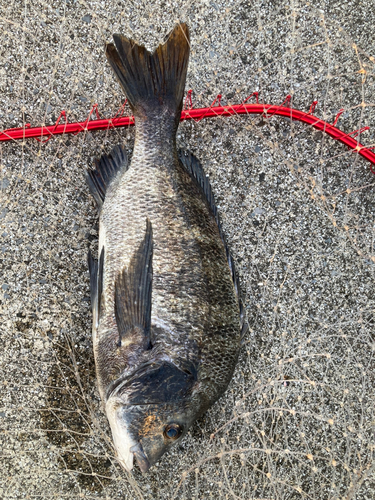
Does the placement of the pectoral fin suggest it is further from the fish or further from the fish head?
the fish head

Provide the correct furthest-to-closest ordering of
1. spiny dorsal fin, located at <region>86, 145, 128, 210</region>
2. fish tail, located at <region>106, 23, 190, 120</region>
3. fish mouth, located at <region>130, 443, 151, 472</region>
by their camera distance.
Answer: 1. spiny dorsal fin, located at <region>86, 145, 128, 210</region>
2. fish tail, located at <region>106, 23, 190, 120</region>
3. fish mouth, located at <region>130, 443, 151, 472</region>

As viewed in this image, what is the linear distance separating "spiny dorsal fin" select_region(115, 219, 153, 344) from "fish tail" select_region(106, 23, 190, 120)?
0.56 m

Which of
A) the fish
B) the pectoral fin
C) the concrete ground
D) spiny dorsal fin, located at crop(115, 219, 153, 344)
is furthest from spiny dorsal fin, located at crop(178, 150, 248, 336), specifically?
the pectoral fin

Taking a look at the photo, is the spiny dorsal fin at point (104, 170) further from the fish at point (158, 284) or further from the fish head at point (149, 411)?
the fish head at point (149, 411)

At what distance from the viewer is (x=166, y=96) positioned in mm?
1565

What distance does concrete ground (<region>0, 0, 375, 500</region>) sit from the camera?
5.86 ft

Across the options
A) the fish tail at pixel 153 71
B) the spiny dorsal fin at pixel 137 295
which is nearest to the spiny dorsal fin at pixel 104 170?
the fish tail at pixel 153 71


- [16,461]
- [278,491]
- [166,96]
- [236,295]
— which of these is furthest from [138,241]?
[278,491]

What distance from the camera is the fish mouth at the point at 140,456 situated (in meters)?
1.28

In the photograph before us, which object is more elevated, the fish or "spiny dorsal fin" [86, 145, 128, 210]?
"spiny dorsal fin" [86, 145, 128, 210]

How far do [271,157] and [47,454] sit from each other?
1.86m

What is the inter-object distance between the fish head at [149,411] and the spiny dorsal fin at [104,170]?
2.70ft

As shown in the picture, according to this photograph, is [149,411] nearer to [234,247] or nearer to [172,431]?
[172,431]

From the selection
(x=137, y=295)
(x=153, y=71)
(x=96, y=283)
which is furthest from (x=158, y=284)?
(x=153, y=71)
